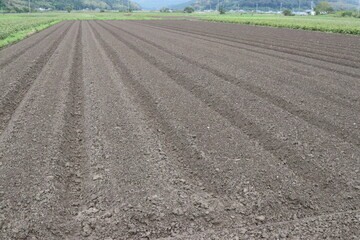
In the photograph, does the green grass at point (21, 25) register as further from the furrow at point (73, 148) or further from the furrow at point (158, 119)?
the furrow at point (73, 148)

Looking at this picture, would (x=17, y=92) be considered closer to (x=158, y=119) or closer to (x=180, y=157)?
(x=158, y=119)

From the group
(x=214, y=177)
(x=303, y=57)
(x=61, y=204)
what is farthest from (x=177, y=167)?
(x=303, y=57)

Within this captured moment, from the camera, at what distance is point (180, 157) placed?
5.51 m

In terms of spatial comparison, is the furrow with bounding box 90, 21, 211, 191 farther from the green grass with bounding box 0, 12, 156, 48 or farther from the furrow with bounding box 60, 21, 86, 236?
the green grass with bounding box 0, 12, 156, 48

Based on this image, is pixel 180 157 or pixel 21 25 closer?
pixel 180 157

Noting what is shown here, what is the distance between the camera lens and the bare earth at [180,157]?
3.88 meters

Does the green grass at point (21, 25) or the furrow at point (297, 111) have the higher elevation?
the green grass at point (21, 25)

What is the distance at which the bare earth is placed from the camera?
3.88 m

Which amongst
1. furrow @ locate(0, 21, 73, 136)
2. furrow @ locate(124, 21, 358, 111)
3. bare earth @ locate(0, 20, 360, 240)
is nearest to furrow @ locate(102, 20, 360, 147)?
bare earth @ locate(0, 20, 360, 240)

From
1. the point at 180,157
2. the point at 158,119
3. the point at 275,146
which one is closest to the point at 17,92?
the point at 158,119

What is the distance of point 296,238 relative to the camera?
3582 mm

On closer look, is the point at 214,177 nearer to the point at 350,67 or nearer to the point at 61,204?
the point at 61,204

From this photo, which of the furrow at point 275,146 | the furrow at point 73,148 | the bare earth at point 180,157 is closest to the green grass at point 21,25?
the furrow at point 73,148

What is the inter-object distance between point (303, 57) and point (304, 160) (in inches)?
483
